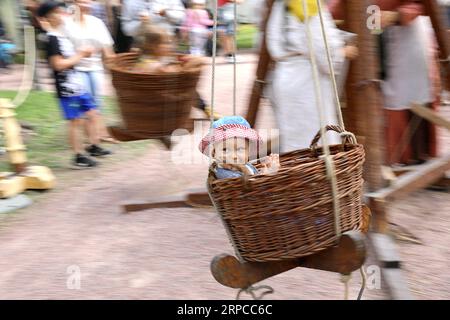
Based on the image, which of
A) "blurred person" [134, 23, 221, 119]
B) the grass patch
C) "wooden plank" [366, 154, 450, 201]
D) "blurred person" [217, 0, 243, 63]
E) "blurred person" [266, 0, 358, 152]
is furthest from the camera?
"blurred person" [217, 0, 243, 63]

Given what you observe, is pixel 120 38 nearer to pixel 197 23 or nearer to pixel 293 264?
pixel 197 23

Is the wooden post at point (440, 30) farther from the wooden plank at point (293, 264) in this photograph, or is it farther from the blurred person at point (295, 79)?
the wooden plank at point (293, 264)

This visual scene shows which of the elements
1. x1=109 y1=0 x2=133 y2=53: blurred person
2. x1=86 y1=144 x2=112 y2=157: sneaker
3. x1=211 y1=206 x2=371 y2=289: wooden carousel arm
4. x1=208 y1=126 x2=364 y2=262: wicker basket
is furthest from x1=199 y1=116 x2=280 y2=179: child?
x1=109 y1=0 x2=133 y2=53: blurred person

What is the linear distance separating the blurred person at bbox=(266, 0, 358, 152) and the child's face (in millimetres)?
1174

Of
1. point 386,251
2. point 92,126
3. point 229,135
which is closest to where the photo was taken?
point 229,135

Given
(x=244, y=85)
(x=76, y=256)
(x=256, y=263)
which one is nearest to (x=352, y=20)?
(x=256, y=263)

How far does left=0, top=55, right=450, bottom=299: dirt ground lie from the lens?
116 inches

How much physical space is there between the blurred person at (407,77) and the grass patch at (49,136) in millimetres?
2344

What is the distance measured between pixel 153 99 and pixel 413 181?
1.67 metres

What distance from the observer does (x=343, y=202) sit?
1.99m

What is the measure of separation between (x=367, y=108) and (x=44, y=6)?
308 cm

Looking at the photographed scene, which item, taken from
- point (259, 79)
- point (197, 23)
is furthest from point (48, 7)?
point (197, 23)

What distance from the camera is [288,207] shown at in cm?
189

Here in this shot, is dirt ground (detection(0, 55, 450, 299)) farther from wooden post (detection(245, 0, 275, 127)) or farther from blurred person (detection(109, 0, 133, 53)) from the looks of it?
blurred person (detection(109, 0, 133, 53))
